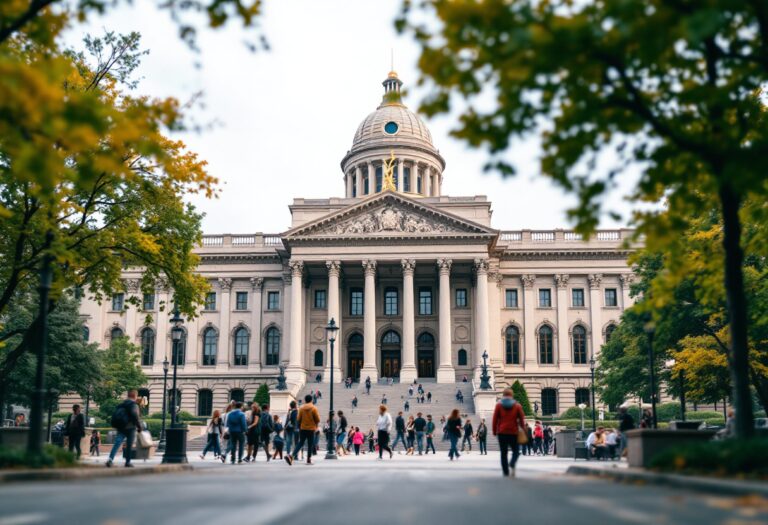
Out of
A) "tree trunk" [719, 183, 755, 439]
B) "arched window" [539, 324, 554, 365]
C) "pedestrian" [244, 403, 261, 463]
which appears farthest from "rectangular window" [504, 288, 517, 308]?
"tree trunk" [719, 183, 755, 439]

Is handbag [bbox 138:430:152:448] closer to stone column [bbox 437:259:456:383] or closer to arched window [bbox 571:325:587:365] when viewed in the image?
stone column [bbox 437:259:456:383]

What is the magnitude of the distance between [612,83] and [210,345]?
66.5 meters

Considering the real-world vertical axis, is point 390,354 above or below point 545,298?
below

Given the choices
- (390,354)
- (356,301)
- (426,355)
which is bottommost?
(426,355)

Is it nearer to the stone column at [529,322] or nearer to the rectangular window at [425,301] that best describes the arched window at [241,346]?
the rectangular window at [425,301]

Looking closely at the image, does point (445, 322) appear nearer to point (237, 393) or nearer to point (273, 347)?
point (273, 347)

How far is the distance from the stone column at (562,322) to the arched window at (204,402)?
2947 cm

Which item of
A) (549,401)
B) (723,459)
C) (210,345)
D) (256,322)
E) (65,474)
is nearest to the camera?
(723,459)

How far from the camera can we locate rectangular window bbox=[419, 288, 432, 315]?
72.4 meters

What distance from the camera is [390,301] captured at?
239ft

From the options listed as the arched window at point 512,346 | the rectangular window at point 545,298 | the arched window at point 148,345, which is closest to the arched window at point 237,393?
the arched window at point 148,345

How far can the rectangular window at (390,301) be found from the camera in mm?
72562

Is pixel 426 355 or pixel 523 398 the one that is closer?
pixel 523 398

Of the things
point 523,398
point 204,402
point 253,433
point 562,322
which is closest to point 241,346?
point 204,402
